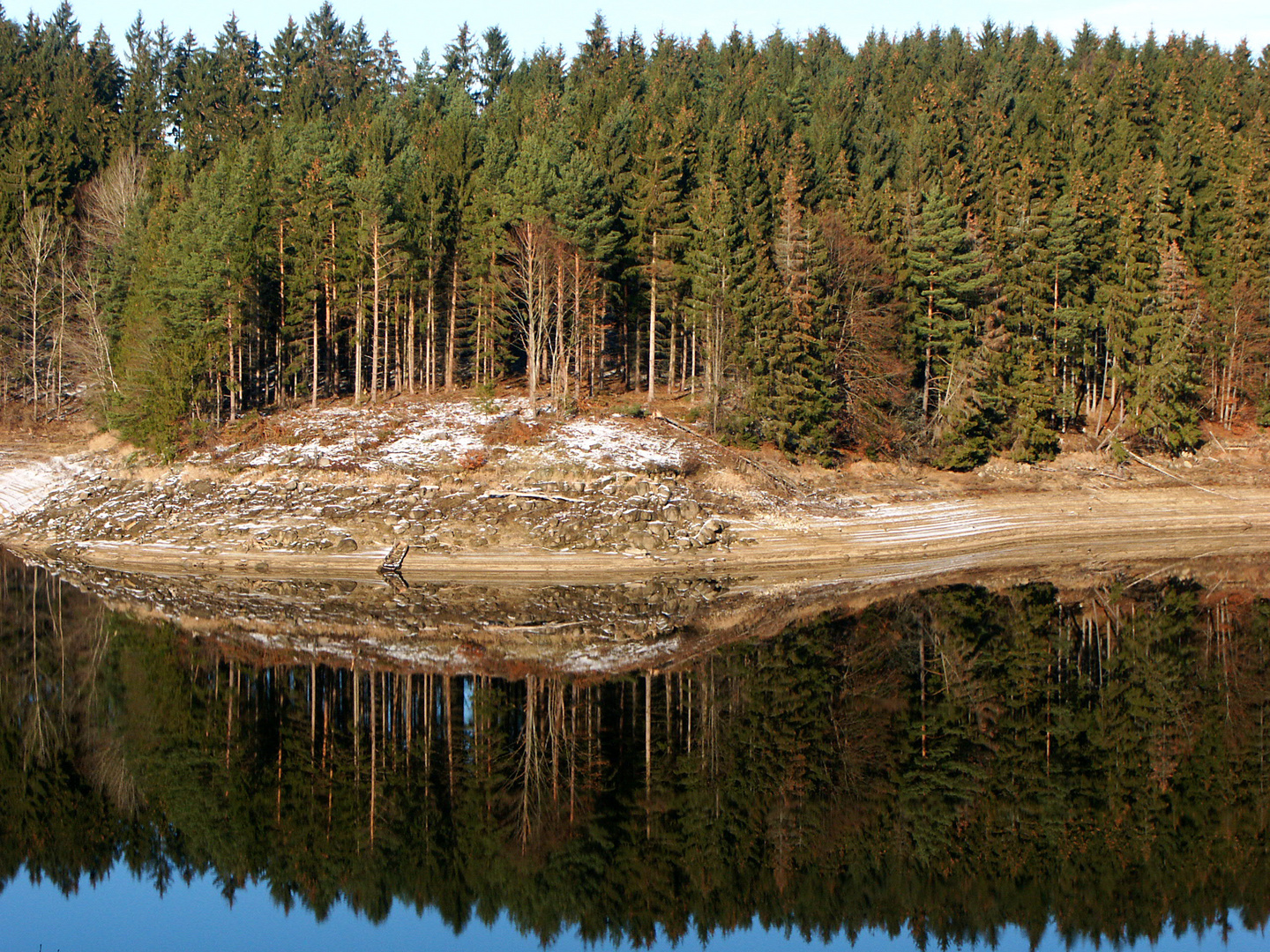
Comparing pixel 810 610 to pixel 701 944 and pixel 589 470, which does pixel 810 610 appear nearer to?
pixel 589 470

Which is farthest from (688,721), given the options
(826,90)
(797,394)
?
(826,90)

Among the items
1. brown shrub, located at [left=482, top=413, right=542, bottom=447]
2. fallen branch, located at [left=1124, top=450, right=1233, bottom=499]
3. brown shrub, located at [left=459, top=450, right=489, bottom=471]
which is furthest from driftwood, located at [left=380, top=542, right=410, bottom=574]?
fallen branch, located at [left=1124, top=450, right=1233, bottom=499]

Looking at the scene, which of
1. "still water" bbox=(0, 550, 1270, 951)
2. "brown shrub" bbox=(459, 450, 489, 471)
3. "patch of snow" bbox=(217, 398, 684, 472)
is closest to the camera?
"still water" bbox=(0, 550, 1270, 951)

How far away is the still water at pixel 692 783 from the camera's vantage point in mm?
15594

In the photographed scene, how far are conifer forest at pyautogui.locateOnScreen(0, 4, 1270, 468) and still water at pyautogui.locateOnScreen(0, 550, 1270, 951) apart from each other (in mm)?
22356

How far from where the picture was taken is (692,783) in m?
19.5

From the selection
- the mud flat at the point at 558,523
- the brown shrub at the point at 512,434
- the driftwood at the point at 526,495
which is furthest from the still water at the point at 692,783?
the brown shrub at the point at 512,434

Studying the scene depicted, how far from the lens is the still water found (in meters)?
15.6

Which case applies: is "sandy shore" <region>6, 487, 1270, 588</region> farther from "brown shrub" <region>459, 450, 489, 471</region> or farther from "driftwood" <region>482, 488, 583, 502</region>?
"brown shrub" <region>459, 450, 489, 471</region>

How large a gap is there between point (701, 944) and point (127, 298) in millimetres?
50595

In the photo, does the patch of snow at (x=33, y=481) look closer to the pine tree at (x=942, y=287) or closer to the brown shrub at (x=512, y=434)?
the brown shrub at (x=512, y=434)

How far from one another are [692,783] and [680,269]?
3859cm

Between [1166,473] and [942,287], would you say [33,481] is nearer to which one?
[942,287]

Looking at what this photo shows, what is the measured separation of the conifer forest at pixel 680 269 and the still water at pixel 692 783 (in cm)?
2236
